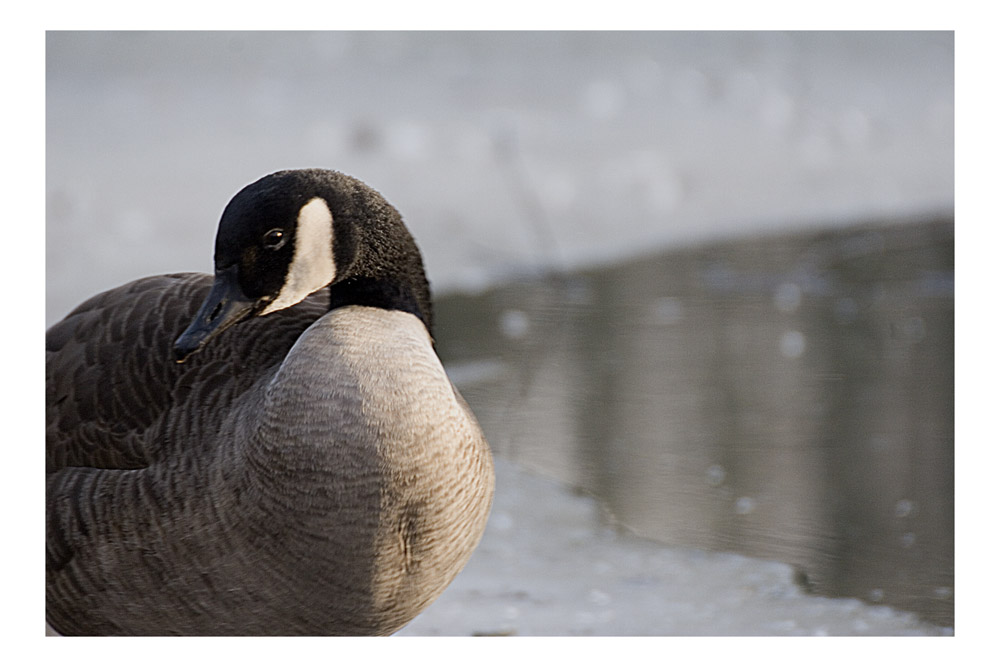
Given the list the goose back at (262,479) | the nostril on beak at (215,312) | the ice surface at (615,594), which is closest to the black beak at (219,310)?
the nostril on beak at (215,312)

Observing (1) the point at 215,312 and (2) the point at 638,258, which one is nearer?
(1) the point at 215,312

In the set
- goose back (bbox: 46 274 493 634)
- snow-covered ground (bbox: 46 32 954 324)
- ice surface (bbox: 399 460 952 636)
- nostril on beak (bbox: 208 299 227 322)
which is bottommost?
ice surface (bbox: 399 460 952 636)

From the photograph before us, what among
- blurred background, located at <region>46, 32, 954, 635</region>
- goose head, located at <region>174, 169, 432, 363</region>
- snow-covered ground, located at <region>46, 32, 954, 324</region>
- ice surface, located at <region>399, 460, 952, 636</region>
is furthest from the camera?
snow-covered ground, located at <region>46, 32, 954, 324</region>

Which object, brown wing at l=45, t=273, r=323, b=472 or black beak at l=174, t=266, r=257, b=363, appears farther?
brown wing at l=45, t=273, r=323, b=472

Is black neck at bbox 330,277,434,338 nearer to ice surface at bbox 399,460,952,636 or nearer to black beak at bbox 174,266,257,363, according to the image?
black beak at bbox 174,266,257,363

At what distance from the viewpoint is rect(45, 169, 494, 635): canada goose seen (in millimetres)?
1725

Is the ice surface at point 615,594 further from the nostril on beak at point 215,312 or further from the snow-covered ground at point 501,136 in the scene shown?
the snow-covered ground at point 501,136

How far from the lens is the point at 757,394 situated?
123 inches

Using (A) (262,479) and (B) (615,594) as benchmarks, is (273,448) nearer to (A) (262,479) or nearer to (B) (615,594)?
(A) (262,479)

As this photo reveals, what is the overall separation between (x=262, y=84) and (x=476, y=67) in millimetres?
562

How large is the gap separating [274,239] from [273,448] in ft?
1.04

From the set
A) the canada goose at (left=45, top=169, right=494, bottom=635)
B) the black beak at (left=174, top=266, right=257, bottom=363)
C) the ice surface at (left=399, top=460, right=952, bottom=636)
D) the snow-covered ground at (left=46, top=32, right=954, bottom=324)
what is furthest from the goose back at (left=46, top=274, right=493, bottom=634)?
the snow-covered ground at (left=46, top=32, right=954, bottom=324)

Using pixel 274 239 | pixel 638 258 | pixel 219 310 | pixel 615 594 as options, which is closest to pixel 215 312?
pixel 219 310

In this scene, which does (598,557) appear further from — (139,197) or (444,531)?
(139,197)
